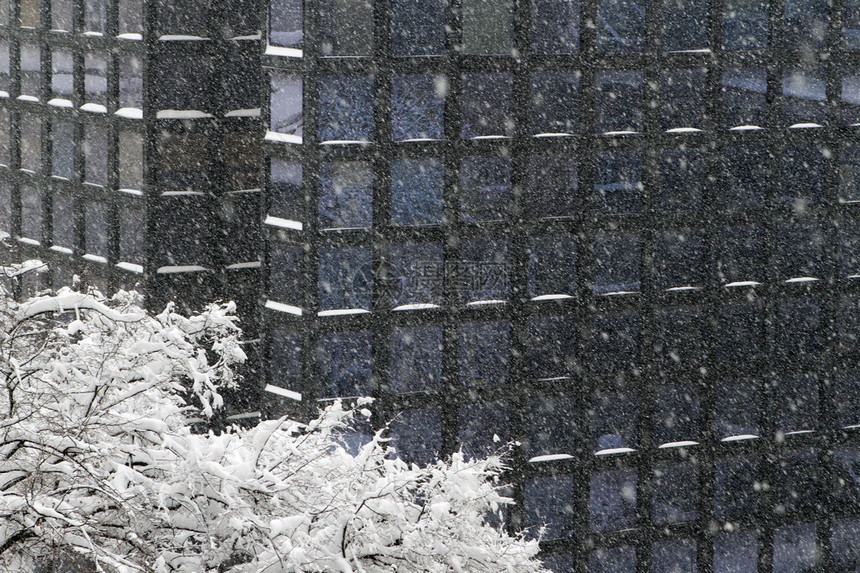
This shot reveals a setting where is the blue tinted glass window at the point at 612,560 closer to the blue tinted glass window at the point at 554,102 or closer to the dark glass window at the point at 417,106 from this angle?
the blue tinted glass window at the point at 554,102

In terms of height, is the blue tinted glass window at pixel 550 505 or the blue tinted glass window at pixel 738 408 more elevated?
the blue tinted glass window at pixel 738 408

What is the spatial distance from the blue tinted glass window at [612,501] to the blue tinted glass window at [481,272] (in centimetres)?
459

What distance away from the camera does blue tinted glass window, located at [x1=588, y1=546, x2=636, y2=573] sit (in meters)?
26.4

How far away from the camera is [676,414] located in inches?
1050

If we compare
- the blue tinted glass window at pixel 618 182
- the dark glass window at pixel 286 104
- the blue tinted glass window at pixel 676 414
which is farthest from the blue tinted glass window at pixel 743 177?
the dark glass window at pixel 286 104

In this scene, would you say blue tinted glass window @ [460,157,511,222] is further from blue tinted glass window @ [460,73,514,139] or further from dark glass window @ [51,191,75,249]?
dark glass window @ [51,191,75,249]

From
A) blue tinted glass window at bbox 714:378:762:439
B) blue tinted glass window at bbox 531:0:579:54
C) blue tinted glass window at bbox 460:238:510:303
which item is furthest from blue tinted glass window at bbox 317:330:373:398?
blue tinted glass window at bbox 714:378:762:439

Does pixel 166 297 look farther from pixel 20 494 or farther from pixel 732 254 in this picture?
pixel 20 494

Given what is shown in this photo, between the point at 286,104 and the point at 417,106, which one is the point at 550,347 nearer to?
the point at 417,106

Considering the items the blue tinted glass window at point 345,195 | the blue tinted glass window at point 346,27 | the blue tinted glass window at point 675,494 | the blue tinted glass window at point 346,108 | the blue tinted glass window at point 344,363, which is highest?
the blue tinted glass window at point 346,27

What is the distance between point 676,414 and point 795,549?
15.1 feet

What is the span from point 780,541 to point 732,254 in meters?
6.64

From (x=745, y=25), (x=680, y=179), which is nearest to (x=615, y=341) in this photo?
(x=680, y=179)

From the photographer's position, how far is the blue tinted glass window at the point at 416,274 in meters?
23.9
